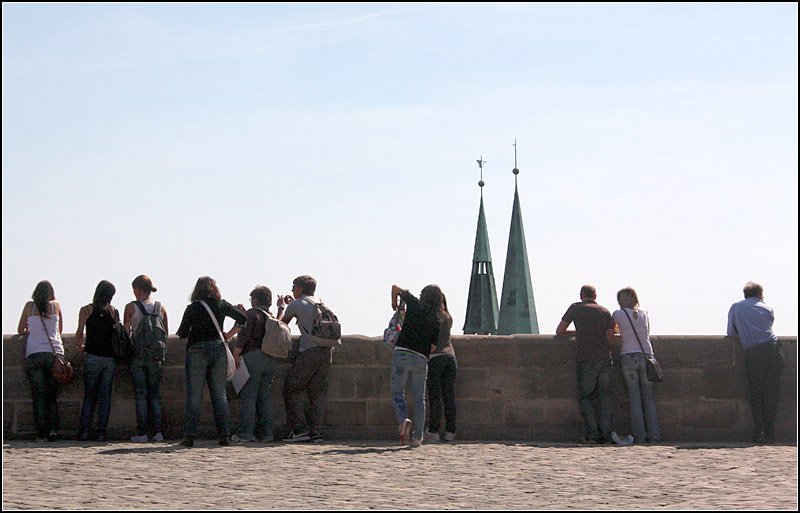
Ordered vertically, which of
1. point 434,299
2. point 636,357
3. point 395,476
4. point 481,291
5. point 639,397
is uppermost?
point 481,291

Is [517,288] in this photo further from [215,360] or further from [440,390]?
[215,360]

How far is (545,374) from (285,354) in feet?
8.63

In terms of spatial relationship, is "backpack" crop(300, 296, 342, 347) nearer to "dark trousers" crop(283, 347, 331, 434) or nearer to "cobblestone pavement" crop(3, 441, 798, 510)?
"dark trousers" crop(283, 347, 331, 434)

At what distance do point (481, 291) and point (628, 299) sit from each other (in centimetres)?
7422

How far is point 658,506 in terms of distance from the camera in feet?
28.1

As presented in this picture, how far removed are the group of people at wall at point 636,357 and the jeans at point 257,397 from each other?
2697 millimetres

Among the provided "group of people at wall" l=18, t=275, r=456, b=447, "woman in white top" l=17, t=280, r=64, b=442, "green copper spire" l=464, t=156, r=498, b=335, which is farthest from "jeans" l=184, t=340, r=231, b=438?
"green copper spire" l=464, t=156, r=498, b=335

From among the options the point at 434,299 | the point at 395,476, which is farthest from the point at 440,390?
the point at 395,476

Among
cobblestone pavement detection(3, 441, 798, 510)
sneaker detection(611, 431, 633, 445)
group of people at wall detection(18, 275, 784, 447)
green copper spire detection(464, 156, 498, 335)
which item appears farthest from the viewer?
green copper spire detection(464, 156, 498, 335)

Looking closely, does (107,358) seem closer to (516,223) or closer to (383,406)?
(383,406)

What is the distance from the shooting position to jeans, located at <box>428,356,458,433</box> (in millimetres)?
13039

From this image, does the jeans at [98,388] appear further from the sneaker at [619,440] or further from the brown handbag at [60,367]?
the sneaker at [619,440]

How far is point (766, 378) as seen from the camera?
13430 millimetres

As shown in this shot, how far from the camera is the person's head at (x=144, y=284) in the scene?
1249 cm
